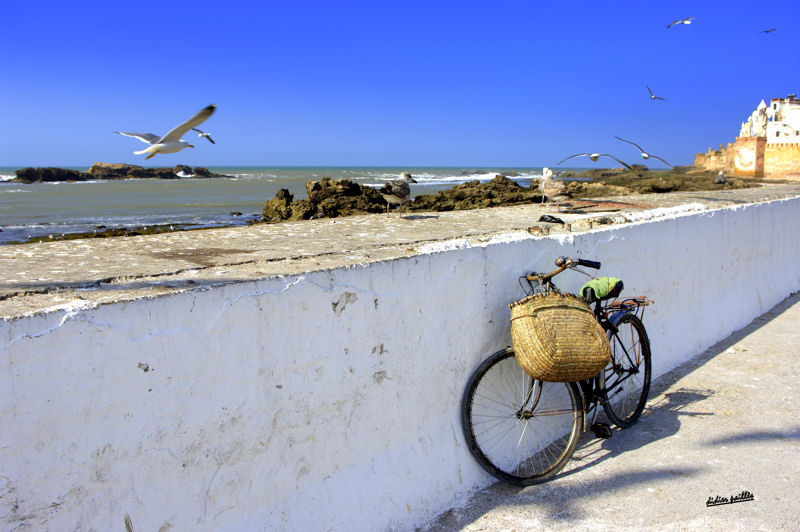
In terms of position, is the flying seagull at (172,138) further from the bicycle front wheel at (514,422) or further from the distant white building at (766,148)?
the distant white building at (766,148)

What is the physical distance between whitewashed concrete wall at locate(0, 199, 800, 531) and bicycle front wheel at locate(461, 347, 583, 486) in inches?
3.9

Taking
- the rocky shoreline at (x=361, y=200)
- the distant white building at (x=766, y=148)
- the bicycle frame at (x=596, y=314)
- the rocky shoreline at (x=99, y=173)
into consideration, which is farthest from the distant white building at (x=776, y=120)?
the bicycle frame at (x=596, y=314)

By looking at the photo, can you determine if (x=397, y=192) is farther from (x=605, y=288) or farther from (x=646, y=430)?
(x=646, y=430)

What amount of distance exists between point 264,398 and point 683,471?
2.47 metres

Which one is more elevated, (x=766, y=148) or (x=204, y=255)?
(x=766, y=148)

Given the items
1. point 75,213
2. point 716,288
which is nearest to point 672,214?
point 716,288

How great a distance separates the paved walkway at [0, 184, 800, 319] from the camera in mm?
2357

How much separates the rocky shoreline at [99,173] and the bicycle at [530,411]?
159 feet

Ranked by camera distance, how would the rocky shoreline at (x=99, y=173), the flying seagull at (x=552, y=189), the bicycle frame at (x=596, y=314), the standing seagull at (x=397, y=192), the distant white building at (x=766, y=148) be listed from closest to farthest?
the bicycle frame at (x=596, y=314) → the standing seagull at (x=397, y=192) → the flying seagull at (x=552, y=189) → the distant white building at (x=766, y=148) → the rocky shoreline at (x=99, y=173)

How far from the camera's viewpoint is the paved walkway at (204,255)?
2.36 metres

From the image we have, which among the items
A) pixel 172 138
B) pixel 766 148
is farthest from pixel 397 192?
pixel 766 148

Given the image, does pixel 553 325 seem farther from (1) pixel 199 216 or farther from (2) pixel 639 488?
(1) pixel 199 216

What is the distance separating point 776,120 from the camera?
54.6m

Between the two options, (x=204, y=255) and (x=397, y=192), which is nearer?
(x=204, y=255)
